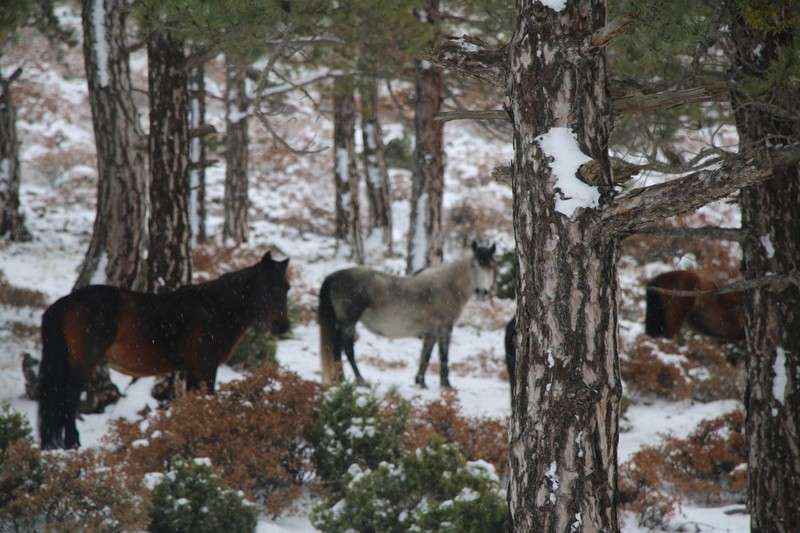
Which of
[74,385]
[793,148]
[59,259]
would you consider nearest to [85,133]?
[59,259]

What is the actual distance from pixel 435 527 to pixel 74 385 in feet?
11.2

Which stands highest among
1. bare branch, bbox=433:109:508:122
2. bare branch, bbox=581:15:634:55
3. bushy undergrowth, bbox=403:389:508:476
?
bare branch, bbox=581:15:634:55

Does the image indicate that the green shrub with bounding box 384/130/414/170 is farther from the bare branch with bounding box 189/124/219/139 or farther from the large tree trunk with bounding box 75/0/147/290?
the large tree trunk with bounding box 75/0/147/290

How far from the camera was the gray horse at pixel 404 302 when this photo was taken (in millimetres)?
9539

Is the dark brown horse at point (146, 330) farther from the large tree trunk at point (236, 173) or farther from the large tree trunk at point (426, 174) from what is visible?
the large tree trunk at point (236, 173)

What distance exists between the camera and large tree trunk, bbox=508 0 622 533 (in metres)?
2.94

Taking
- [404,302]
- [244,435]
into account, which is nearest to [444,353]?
[404,302]

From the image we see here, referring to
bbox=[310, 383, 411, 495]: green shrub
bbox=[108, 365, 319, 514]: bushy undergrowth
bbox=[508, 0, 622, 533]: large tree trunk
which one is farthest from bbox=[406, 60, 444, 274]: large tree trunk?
bbox=[508, 0, 622, 533]: large tree trunk

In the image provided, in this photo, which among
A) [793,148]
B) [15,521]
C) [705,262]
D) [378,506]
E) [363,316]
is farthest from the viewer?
[705,262]

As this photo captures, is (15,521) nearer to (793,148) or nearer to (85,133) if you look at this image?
(793,148)

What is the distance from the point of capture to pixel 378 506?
5.11m

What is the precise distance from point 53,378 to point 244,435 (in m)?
1.68

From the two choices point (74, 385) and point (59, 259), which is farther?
point (59, 259)

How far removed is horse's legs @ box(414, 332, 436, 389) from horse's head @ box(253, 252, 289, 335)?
3113 mm
